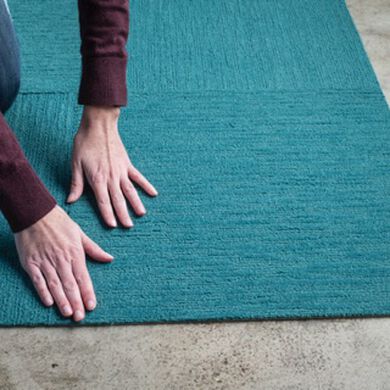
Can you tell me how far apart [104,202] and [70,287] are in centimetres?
24

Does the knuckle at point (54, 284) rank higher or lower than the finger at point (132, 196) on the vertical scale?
lower

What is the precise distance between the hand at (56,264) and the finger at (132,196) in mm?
194

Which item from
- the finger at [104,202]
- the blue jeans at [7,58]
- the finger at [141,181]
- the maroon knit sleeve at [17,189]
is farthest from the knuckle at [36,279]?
the blue jeans at [7,58]

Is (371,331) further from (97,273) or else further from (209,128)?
(209,128)

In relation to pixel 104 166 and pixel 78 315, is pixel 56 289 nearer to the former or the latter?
pixel 78 315

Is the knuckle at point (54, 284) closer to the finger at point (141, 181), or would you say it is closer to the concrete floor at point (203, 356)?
the concrete floor at point (203, 356)

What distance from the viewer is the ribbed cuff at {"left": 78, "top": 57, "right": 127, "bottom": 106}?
1.41 meters

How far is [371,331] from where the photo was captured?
1.28m

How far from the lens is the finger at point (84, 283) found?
1.27 metres

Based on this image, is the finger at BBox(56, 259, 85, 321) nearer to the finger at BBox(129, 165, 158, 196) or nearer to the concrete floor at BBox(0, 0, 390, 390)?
the concrete floor at BBox(0, 0, 390, 390)

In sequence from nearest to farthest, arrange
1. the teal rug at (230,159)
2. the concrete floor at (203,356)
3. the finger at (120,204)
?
the concrete floor at (203,356) → the teal rug at (230,159) → the finger at (120,204)

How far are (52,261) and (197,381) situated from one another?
1.23 ft

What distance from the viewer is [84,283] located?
1.28 m

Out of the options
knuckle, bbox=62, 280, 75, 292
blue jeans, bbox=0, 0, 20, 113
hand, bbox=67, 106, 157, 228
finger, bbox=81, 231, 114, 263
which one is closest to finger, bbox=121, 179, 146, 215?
hand, bbox=67, 106, 157, 228
